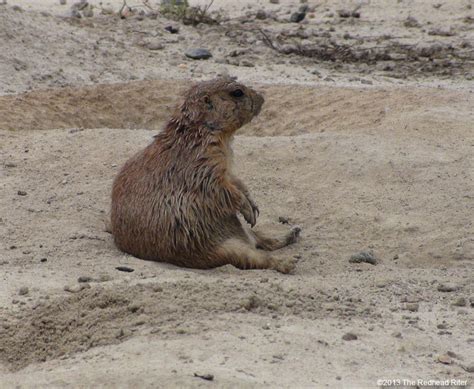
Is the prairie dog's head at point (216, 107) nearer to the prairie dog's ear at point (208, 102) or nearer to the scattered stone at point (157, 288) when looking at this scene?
the prairie dog's ear at point (208, 102)

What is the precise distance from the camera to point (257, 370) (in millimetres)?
4469

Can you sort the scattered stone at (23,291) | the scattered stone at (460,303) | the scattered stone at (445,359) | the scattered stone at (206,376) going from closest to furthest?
the scattered stone at (206,376) → the scattered stone at (445,359) → the scattered stone at (23,291) → the scattered stone at (460,303)

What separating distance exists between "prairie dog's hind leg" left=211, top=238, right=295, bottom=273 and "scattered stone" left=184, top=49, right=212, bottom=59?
656cm

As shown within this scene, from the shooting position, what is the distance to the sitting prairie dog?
635 centimetres

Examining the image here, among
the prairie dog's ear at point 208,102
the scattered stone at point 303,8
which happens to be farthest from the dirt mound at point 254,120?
the scattered stone at point 303,8

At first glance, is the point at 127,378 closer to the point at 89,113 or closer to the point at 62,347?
the point at 62,347

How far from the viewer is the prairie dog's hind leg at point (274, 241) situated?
7145 millimetres

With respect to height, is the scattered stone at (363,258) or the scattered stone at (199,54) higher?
the scattered stone at (199,54)


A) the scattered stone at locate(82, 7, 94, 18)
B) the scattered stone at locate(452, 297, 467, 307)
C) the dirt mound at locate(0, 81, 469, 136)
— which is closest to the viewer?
the scattered stone at locate(452, 297, 467, 307)

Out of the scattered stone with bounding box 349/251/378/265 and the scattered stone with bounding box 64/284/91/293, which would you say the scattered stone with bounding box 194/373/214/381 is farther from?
the scattered stone with bounding box 349/251/378/265

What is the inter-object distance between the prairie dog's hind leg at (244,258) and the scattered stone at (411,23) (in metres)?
7.63

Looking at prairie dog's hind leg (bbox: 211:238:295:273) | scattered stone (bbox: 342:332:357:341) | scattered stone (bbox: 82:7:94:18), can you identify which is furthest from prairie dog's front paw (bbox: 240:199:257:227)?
scattered stone (bbox: 82:7:94:18)

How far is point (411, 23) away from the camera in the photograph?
13.4 metres

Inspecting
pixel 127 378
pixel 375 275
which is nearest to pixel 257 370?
pixel 127 378
